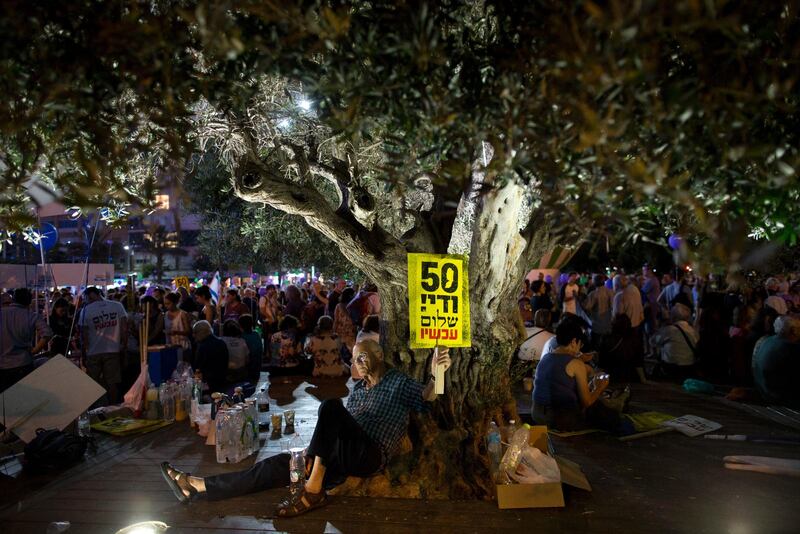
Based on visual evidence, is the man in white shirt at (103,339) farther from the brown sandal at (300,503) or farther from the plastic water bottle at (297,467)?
the brown sandal at (300,503)

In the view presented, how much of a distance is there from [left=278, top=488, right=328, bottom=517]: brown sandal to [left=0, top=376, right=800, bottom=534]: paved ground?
69 millimetres

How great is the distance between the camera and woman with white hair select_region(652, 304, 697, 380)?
10266 millimetres

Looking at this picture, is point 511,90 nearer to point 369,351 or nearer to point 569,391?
point 369,351

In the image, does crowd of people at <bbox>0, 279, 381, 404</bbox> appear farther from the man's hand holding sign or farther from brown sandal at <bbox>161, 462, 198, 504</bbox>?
the man's hand holding sign

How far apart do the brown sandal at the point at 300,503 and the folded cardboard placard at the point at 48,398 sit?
3306 millimetres

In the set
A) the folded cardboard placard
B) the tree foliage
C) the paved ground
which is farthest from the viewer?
the tree foliage

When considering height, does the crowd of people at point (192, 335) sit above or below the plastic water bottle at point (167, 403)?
above

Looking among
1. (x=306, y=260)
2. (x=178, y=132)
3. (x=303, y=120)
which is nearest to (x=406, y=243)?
(x=303, y=120)

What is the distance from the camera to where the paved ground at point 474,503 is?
15.5ft

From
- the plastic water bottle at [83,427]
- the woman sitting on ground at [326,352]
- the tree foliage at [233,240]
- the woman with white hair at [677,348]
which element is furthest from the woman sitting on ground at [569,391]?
the tree foliage at [233,240]

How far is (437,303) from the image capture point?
218 inches

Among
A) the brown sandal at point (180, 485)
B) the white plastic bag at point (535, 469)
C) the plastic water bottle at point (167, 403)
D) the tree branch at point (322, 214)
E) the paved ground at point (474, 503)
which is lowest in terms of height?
the paved ground at point (474, 503)

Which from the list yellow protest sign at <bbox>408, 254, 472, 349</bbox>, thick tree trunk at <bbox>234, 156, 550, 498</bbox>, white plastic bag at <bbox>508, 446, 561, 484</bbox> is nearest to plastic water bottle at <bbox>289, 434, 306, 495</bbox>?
thick tree trunk at <bbox>234, 156, 550, 498</bbox>

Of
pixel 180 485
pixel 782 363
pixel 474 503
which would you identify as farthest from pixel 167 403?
pixel 782 363
